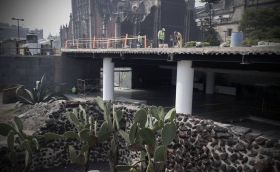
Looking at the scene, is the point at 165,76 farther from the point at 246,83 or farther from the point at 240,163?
the point at 240,163

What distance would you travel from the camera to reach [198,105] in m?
18.7

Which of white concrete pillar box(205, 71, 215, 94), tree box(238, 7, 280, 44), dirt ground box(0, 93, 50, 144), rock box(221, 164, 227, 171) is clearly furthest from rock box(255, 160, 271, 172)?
tree box(238, 7, 280, 44)

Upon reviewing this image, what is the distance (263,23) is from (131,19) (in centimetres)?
2257

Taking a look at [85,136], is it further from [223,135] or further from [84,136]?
[223,135]

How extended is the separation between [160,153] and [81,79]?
1781 centimetres

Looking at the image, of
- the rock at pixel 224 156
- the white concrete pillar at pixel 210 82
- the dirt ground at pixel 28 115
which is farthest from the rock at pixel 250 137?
the white concrete pillar at pixel 210 82

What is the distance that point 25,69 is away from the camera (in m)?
20.6

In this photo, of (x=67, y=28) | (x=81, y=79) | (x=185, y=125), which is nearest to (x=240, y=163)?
(x=185, y=125)

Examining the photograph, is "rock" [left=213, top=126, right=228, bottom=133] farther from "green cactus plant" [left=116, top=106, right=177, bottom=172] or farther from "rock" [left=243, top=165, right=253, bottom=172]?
"green cactus plant" [left=116, top=106, right=177, bottom=172]

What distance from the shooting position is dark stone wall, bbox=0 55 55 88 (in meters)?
19.8

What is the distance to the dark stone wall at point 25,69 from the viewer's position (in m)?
19.8

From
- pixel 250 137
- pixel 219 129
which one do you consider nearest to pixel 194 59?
pixel 219 129

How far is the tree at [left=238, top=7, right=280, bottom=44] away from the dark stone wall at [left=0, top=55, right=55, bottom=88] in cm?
2631

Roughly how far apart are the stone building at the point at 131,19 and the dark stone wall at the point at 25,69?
21439 mm
